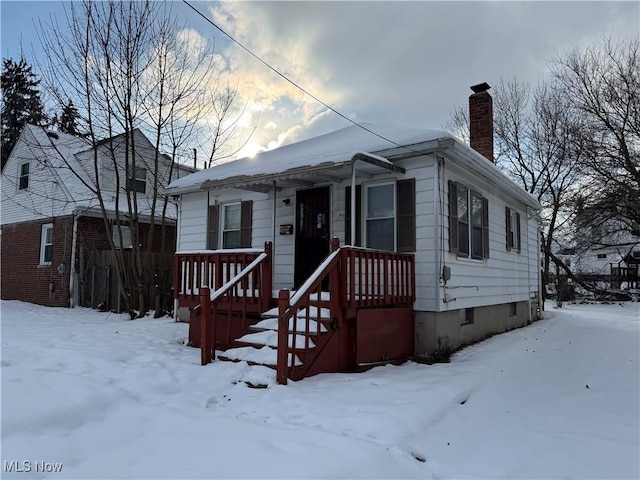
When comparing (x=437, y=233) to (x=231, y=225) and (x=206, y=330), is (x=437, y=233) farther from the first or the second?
(x=231, y=225)

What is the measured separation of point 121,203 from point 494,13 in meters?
12.7

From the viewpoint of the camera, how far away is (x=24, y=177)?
16062mm

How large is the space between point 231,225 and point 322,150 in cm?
297

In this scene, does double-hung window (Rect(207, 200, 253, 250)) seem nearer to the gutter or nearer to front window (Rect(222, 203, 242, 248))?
front window (Rect(222, 203, 242, 248))

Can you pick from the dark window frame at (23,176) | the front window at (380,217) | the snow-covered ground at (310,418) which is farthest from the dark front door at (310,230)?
the dark window frame at (23,176)

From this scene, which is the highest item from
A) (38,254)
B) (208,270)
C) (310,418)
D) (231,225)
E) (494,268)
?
(231,225)

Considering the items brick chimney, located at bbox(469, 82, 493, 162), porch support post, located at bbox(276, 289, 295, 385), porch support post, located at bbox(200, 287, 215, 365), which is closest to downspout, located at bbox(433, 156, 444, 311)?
porch support post, located at bbox(276, 289, 295, 385)

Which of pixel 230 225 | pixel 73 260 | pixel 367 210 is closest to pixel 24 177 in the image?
pixel 73 260

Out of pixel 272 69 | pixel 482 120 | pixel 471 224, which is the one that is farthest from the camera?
pixel 482 120

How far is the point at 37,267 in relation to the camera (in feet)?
50.6

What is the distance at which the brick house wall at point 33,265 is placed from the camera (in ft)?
47.1

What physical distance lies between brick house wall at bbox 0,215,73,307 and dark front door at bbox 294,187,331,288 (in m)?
9.65

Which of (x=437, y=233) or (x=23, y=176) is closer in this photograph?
(x=437, y=233)

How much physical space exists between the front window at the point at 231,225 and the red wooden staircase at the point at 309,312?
192cm
